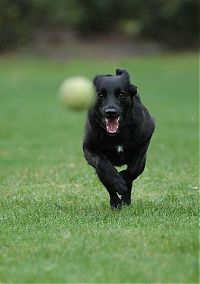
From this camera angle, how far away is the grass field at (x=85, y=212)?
538cm

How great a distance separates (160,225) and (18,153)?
7152 millimetres

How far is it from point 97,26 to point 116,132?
31414 mm

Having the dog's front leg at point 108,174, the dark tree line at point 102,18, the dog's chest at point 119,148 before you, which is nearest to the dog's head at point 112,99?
the dog's chest at point 119,148

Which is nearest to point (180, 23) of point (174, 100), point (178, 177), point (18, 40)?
point (18, 40)

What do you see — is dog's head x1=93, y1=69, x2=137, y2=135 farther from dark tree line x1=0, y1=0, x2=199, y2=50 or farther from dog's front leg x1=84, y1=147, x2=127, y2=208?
dark tree line x1=0, y1=0, x2=199, y2=50

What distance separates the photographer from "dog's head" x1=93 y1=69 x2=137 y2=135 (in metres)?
6.99

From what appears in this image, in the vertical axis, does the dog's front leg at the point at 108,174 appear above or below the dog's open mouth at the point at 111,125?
below

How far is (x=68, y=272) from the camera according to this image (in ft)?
17.4

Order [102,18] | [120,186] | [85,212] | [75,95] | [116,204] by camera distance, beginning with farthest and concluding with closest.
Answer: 1. [102,18]
2. [116,204]
3. [85,212]
4. [120,186]
5. [75,95]

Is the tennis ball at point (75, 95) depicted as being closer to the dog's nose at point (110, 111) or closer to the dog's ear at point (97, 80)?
the dog's nose at point (110, 111)

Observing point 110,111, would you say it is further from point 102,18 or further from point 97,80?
point 102,18

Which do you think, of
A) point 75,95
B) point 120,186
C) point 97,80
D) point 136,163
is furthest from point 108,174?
point 75,95

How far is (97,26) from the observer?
124 feet

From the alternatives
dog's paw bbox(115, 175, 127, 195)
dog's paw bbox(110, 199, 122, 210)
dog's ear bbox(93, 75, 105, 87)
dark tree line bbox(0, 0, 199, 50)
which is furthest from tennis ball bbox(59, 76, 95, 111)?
dark tree line bbox(0, 0, 199, 50)
